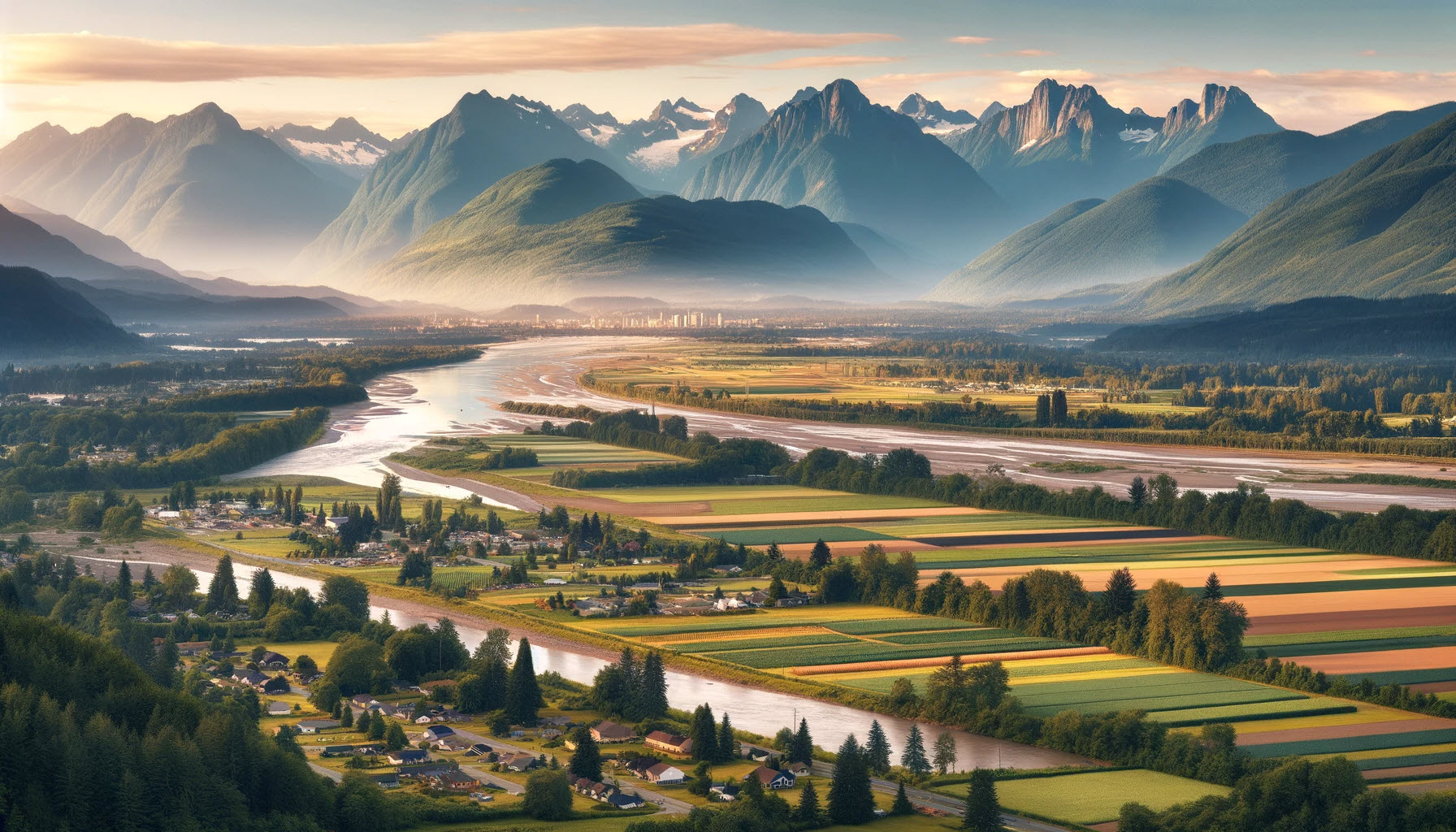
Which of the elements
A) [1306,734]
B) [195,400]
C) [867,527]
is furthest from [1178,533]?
[195,400]

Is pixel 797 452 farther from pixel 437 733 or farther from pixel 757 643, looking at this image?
pixel 437 733

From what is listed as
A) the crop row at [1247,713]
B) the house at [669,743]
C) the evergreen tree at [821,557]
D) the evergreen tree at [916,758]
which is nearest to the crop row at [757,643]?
the evergreen tree at [821,557]

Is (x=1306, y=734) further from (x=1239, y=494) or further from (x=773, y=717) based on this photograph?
(x=1239, y=494)

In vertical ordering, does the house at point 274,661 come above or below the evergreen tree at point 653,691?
below

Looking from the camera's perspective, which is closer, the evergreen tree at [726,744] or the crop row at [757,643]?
the evergreen tree at [726,744]

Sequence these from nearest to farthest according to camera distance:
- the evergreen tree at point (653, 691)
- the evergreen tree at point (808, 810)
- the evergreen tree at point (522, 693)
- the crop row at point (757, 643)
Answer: the evergreen tree at point (808, 810) → the evergreen tree at point (522, 693) → the evergreen tree at point (653, 691) → the crop row at point (757, 643)

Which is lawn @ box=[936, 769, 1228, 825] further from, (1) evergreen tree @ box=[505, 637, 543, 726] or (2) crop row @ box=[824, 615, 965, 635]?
(2) crop row @ box=[824, 615, 965, 635]

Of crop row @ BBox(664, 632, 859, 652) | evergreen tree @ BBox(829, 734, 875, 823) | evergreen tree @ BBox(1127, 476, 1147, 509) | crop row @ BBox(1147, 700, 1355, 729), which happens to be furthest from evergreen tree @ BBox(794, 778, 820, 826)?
evergreen tree @ BBox(1127, 476, 1147, 509)

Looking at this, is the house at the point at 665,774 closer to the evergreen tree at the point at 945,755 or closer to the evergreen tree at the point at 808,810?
the evergreen tree at the point at 808,810
